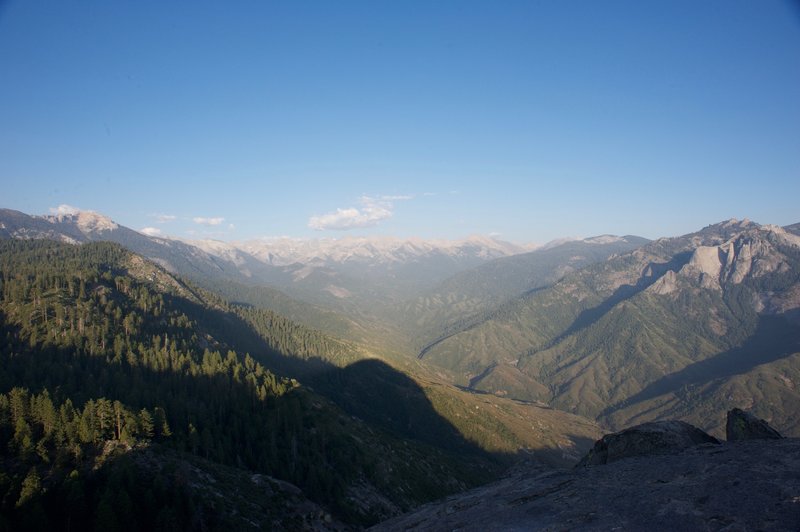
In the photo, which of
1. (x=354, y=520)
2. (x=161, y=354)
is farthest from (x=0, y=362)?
(x=354, y=520)

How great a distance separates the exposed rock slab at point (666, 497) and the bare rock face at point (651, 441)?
3806mm

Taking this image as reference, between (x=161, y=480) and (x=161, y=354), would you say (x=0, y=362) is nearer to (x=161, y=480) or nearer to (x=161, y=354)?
(x=161, y=354)

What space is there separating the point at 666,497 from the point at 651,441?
65.1 ft

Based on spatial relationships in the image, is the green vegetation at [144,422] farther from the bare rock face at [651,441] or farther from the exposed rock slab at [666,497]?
the bare rock face at [651,441]

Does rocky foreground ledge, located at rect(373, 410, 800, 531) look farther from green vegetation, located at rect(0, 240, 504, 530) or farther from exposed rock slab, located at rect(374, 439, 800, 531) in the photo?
green vegetation, located at rect(0, 240, 504, 530)

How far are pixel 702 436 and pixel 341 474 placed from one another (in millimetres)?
81471

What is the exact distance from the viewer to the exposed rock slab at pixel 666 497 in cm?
3164

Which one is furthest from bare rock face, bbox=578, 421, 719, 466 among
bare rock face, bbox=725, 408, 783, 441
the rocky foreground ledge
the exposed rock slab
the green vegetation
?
the green vegetation

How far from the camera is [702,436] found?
55.8 m

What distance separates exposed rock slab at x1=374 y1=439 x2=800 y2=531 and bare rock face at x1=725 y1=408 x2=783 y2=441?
21.3 ft

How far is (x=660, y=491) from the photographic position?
37.9m

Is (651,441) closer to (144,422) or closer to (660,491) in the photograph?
(660,491)

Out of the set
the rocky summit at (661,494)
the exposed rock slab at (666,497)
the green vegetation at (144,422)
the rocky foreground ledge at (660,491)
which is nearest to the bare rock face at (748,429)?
the rocky foreground ledge at (660,491)

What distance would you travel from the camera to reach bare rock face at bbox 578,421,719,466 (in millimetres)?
52406
